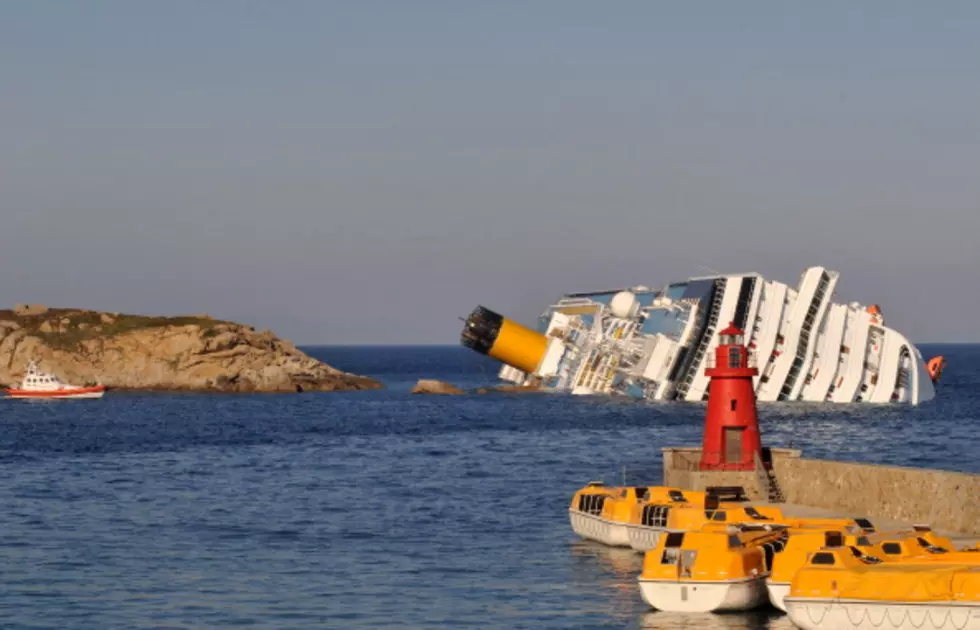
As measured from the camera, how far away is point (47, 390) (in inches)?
6122

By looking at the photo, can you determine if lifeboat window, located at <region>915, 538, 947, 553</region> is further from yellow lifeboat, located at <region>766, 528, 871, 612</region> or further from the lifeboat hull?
the lifeboat hull

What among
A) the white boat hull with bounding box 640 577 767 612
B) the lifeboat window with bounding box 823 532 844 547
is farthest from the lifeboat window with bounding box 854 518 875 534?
the white boat hull with bounding box 640 577 767 612

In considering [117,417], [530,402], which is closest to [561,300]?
[530,402]

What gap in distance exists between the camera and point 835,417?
106 metres

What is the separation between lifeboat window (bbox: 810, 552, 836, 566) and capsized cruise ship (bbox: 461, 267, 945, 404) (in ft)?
250

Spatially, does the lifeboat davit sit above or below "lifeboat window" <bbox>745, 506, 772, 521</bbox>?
below

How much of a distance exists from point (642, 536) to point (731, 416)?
238 inches

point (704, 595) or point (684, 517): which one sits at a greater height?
point (684, 517)

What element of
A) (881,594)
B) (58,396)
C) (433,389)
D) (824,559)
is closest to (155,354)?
(58,396)

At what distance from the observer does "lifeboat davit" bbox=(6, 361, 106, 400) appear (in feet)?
508

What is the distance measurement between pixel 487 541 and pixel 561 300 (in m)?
94.3

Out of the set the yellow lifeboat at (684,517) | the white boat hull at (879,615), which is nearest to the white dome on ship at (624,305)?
the yellow lifeboat at (684,517)

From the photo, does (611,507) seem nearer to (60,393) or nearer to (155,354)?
(60,393)

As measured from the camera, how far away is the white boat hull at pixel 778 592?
114 feet
